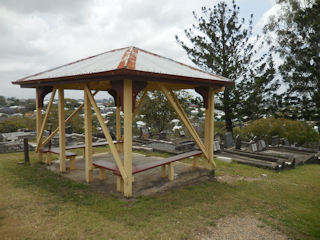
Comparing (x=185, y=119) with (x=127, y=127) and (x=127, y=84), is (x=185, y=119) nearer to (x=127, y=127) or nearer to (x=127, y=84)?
(x=127, y=127)

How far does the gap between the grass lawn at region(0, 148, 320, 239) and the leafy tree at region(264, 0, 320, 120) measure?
13994 mm

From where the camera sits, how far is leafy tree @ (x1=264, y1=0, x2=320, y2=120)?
1673 cm

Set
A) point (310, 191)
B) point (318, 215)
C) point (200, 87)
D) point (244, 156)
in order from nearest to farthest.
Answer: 1. point (318, 215)
2. point (310, 191)
3. point (200, 87)
4. point (244, 156)

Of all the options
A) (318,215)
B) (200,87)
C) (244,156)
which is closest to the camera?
(318,215)

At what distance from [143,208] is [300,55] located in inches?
743

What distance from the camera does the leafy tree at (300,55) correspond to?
16734mm

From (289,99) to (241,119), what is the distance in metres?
5.04

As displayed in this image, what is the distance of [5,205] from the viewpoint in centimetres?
439

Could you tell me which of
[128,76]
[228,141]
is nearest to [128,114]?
[128,76]

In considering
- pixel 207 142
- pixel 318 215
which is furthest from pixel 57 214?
pixel 318 215

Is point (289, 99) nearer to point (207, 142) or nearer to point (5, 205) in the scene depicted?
point (207, 142)

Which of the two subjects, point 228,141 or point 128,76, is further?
point 228,141

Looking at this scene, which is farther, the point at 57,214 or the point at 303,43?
the point at 303,43

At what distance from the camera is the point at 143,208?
4320mm
